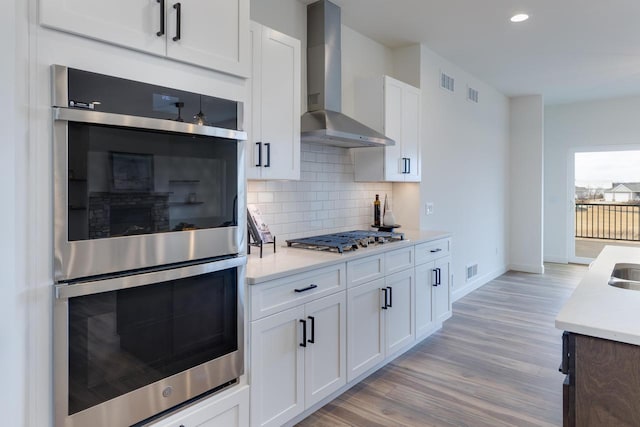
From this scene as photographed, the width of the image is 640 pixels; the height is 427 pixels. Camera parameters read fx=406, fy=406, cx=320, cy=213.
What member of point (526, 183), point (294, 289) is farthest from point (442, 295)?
point (526, 183)

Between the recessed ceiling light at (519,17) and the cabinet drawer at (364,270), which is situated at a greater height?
the recessed ceiling light at (519,17)

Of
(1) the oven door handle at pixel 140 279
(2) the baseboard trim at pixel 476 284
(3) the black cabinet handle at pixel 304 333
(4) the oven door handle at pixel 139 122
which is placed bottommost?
(2) the baseboard trim at pixel 476 284

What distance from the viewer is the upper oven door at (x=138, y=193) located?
4.31 ft

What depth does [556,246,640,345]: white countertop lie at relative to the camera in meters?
1.29

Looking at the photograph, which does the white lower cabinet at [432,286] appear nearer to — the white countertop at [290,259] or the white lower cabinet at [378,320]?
the white lower cabinet at [378,320]

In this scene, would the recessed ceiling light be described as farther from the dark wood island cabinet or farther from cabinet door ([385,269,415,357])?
the dark wood island cabinet

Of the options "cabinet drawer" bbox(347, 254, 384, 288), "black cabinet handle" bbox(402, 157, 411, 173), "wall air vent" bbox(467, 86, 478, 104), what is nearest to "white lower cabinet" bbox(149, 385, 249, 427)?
"cabinet drawer" bbox(347, 254, 384, 288)

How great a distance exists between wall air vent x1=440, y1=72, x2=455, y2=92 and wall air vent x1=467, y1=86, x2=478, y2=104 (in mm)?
521

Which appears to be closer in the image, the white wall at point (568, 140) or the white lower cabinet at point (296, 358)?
the white lower cabinet at point (296, 358)

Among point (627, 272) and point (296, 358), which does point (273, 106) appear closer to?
point (296, 358)

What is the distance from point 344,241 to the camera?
2.92 metres

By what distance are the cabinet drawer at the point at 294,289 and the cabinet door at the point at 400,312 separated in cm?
64

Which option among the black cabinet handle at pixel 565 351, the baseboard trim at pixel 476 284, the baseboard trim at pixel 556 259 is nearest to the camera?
the black cabinet handle at pixel 565 351

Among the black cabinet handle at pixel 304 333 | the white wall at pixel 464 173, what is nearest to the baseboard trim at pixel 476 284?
the white wall at pixel 464 173
